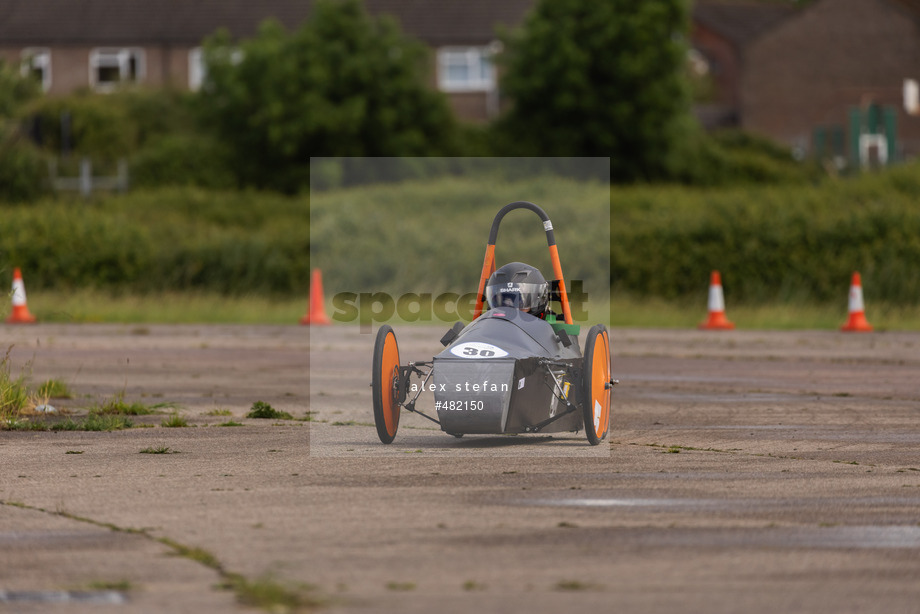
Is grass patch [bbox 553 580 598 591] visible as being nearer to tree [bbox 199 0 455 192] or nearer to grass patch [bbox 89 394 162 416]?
grass patch [bbox 89 394 162 416]

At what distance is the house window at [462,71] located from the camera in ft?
211

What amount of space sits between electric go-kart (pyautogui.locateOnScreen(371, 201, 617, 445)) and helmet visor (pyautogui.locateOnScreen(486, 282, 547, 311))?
0.08 metres

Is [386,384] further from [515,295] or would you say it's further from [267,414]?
[267,414]

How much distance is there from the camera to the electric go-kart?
10.0 meters

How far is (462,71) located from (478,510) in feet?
189

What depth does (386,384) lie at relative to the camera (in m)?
10.5

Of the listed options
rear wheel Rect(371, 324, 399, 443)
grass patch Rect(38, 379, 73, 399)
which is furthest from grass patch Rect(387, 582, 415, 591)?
grass patch Rect(38, 379, 73, 399)

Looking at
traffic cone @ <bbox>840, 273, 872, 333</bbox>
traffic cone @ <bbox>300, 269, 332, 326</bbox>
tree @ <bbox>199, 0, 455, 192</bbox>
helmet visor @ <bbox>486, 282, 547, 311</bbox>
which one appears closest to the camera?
helmet visor @ <bbox>486, 282, 547, 311</bbox>

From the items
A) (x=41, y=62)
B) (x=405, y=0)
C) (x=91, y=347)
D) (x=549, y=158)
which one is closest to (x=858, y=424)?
(x=91, y=347)

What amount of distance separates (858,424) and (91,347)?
41.5 feet

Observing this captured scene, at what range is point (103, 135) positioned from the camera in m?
56.2

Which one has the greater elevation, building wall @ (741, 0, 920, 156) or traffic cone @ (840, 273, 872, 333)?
building wall @ (741, 0, 920, 156)


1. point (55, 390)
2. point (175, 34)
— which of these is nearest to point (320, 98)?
point (175, 34)

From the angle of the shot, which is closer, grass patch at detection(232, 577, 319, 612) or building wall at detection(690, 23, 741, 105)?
grass patch at detection(232, 577, 319, 612)
